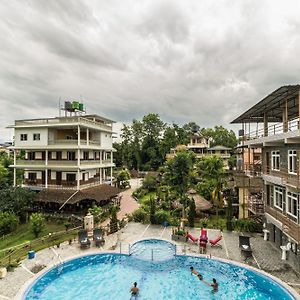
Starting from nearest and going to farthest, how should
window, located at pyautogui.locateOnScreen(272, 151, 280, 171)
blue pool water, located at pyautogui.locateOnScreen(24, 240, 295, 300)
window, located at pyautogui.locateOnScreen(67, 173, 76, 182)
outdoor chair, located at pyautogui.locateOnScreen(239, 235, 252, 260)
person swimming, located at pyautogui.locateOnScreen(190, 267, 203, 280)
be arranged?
blue pool water, located at pyautogui.locateOnScreen(24, 240, 295, 300) → person swimming, located at pyautogui.locateOnScreen(190, 267, 203, 280) → outdoor chair, located at pyautogui.locateOnScreen(239, 235, 252, 260) → window, located at pyautogui.locateOnScreen(272, 151, 280, 171) → window, located at pyautogui.locateOnScreen(67, 173, 76, 182)

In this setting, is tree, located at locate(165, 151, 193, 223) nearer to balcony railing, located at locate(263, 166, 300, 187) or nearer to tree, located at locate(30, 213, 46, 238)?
balcony railing, located at locate(263, 166, 300, 187)

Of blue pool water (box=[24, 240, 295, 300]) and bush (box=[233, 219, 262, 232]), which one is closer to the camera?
blue pool water (box=[24, 240, 295, 300])

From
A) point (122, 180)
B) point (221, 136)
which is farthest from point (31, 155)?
point (221, 136)

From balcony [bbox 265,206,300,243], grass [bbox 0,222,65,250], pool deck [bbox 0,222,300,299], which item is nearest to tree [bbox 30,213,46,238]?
grass [bbox 0,222,65,250]

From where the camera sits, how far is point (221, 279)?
15703mm

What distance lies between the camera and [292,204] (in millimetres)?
16672

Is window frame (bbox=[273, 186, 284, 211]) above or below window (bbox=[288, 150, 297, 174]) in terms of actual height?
below

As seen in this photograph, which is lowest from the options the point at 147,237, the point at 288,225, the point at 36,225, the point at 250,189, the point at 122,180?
the point at 147,237

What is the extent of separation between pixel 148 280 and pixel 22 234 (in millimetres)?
15185

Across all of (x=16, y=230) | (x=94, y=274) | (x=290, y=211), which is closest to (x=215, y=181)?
(x=290, y=211)

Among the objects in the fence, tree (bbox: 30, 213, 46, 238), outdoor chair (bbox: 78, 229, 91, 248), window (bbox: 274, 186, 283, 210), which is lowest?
the fence

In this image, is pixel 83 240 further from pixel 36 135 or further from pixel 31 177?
pixel 36 135

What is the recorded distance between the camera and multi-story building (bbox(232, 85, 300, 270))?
1508 centimetres

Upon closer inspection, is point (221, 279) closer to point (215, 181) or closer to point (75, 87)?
point (215, 181)
